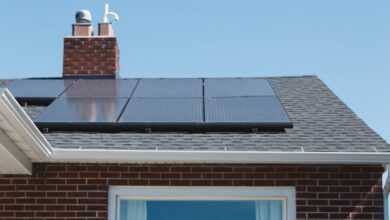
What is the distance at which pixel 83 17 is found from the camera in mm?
14281

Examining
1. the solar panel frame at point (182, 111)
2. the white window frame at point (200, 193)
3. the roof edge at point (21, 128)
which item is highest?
the solar panel frame at point (182, 111)

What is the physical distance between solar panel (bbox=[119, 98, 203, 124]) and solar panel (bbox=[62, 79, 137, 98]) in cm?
64

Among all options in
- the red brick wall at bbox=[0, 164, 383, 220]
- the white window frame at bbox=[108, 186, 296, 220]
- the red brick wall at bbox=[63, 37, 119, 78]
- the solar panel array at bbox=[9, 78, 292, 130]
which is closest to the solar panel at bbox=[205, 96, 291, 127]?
the solar panel array at bbox=[9, 78, 292, 130]

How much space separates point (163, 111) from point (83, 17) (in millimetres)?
4381

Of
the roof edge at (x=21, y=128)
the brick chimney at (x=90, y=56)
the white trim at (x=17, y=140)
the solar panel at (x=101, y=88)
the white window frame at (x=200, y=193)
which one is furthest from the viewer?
the brick chimney at (x=90, y=56)

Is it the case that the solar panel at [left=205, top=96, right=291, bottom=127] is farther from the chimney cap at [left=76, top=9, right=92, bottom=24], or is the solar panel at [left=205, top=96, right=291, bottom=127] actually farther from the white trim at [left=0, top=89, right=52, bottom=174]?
the chimney cap at [left=76, top=9, right=92, bottom=24]

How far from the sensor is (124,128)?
9.97 meters

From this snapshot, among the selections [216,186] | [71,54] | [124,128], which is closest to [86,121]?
[124,128]

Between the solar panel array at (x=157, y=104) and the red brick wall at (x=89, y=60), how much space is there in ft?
2.28

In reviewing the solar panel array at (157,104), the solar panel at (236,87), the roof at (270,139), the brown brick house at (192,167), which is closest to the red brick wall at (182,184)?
the brown brick house at (192,167)

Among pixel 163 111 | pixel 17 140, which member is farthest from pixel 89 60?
pixel 17 140

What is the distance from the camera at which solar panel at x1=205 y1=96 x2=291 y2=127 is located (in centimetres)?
1003

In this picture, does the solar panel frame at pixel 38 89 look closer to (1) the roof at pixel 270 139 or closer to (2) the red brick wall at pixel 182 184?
(1) the roof at pixel 270 139

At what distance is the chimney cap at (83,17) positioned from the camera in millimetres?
14219
